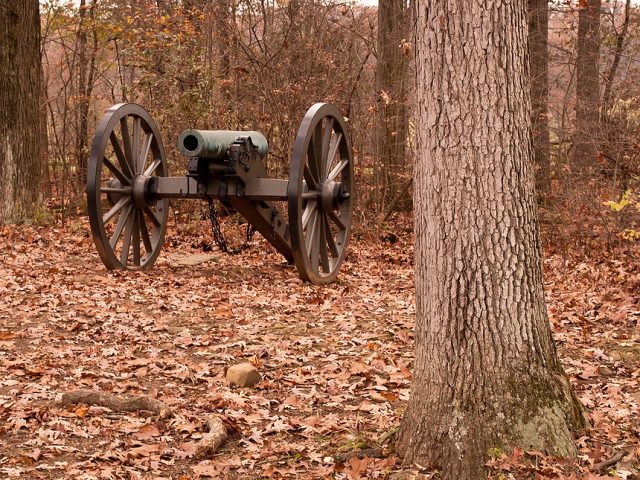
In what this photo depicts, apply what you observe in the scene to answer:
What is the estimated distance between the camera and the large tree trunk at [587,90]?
37.2ft

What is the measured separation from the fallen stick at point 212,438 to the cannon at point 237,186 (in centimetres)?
381

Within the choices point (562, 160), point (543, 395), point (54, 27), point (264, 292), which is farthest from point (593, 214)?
point (54, 27)

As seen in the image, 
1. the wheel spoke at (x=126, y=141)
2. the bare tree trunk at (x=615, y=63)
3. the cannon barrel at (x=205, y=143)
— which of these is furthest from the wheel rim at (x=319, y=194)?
the bare tree trunk at (x=615, y=63)

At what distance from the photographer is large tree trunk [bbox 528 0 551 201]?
12359 millimetres

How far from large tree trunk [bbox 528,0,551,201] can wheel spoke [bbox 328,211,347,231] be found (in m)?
3.63

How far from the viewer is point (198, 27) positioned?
14406mm

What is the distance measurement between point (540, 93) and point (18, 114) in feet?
26.0

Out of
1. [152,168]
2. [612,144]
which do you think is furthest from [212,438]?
[612,144]

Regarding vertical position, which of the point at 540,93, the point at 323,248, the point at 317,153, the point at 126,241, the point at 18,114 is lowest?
the point at 323,248

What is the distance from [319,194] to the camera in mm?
9297

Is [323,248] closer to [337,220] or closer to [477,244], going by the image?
[337,220]

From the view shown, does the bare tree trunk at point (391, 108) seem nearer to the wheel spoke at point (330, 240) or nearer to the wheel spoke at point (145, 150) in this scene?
the wheel spoke at point (330, 240)

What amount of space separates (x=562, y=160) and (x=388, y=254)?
316 centimetres

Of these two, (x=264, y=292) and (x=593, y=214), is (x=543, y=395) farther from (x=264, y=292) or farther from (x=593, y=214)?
(x=593, y=214)
